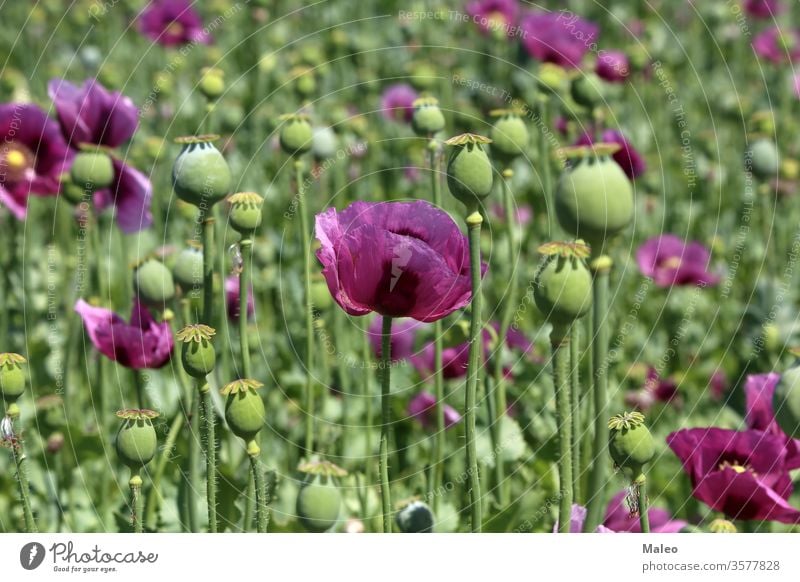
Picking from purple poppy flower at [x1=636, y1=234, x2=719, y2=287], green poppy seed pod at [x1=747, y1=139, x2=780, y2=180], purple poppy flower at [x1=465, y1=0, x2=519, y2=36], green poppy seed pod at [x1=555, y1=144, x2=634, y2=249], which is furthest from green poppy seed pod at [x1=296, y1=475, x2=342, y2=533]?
purple poppy flower at [x1=465, y1=0, x2=519, y2=36]

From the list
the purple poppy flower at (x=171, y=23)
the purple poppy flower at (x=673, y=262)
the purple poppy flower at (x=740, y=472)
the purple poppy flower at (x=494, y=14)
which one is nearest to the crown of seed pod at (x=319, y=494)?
the purple poppy flower at (x=740, y=472)

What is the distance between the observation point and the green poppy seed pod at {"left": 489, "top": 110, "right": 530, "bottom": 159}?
715 mm

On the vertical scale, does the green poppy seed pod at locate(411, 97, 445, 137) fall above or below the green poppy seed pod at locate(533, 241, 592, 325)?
above

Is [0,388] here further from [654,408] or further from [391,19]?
[391,19]

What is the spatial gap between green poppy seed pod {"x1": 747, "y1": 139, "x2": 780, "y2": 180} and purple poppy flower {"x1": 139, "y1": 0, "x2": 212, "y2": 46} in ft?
2.36

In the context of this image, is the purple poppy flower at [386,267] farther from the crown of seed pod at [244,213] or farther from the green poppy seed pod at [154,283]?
the green poppy seed pod at [154,283]

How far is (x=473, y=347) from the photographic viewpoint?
559mm

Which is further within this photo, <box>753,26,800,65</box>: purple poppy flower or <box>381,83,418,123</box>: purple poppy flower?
<box>753,26,800,65</box>: purple poppy flower

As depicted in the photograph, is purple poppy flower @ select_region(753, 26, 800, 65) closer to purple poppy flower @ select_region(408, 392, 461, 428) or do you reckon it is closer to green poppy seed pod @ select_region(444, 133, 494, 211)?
purple poppy flower @ select_region(408, 392, 461, 428)

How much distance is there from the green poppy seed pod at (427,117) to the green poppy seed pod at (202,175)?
0.57ft

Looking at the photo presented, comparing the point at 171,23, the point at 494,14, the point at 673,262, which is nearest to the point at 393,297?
the point at 673,262

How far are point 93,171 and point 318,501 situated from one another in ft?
0.99
